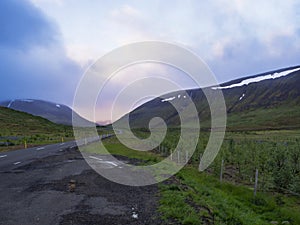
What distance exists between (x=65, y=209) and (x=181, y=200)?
12.2 feet

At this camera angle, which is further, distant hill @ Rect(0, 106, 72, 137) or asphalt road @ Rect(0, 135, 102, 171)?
distant hill @ Rect(0, 106, 72, 137)

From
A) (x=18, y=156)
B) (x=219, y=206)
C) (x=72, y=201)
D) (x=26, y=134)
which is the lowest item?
(x=72, y=201)

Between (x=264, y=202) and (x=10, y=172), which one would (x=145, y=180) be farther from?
(x=10, y=172)

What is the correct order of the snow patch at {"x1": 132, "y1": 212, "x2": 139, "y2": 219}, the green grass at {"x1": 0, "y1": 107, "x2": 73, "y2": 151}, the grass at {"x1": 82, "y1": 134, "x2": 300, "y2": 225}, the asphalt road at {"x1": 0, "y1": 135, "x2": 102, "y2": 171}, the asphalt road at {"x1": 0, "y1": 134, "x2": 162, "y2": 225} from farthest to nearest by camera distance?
the green grass at {"x1": 0, "y1": 107, "x2": 73, "y2": 151} < the asphalt road at {"x1": 0, "y1": 135, "x2": 102, "y2": 171} < the grass at {"x1": 82, "y1": 134, "x2": 300, "y2": 225} < the snow patch at {"x1": 132, "y1": 212, "x2": 139, "y2": 219} < the asphalt road at {"x1": 0, "y1": 134, "x2": 162, "y2": 225}

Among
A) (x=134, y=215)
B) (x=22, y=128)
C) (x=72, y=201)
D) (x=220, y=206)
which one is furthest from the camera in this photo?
(x=22, y=128)

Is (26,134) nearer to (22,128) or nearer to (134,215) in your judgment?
(22,128)

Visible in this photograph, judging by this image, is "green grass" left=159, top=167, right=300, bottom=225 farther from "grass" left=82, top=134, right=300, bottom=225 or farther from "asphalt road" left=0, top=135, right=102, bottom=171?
"asphalt road" left=0, top=135, right=102, bottom=171

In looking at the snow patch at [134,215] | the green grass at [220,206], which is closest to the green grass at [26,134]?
the green grass at [220,206]

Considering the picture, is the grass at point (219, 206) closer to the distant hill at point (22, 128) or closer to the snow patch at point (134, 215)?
the snow patch at point (134, 215)

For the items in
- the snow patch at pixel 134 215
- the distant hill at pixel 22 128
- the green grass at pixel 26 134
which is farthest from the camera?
the distant hill at pixel 22 128

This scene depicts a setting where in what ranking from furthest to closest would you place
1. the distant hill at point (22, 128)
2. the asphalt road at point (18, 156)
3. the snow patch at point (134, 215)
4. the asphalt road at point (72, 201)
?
the distant hill at point (22, 128)
the asphalt road at point (18, 156)
the snow patch at point (134, 215)
the asphalt road at point (72, 201)

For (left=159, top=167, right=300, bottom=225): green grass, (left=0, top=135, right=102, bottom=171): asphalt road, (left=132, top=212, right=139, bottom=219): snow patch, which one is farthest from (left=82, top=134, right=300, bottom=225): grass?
(left=0, top=135, right=102, bottom=171): asphalt road

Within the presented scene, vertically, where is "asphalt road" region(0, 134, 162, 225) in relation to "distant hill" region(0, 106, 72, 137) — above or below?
below

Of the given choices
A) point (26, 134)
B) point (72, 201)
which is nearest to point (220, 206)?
point (72, 201)
